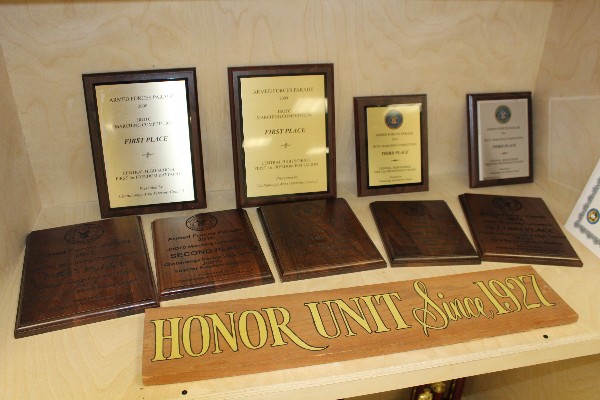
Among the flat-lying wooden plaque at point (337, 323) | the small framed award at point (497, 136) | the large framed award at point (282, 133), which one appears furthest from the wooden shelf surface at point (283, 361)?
the small framed award at point (497, 136)

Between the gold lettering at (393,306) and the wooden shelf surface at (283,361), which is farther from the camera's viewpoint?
the gold lettering at (393,306)

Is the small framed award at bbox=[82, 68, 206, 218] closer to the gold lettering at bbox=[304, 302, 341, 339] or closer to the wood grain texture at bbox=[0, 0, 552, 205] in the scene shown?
the wood grain texture at bbox=[0, 0, 552, 205]

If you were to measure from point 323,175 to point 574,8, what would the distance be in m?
0.71

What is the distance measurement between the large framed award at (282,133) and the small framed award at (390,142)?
8cm

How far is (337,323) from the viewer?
833 millimetres

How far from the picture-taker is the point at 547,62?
4.16 feet

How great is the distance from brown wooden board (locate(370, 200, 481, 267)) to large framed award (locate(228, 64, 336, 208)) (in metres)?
0.16

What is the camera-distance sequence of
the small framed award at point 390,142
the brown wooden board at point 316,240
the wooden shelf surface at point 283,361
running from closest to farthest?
the wooden shelf surface at point 283,361 < the brown wooden board at point 316,240 < the small framed award at point 390,142

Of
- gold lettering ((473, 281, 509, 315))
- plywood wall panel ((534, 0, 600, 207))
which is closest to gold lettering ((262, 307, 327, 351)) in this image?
gold lettering ((473, 281, 509, 315))

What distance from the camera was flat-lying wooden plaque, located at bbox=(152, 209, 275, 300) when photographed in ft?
2.99

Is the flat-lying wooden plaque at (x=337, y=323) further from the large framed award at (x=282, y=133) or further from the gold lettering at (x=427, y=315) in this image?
the large framed award at (x=282, y=133)

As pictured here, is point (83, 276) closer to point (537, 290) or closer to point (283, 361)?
point (283, 361)

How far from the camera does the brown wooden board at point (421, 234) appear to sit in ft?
3.30
